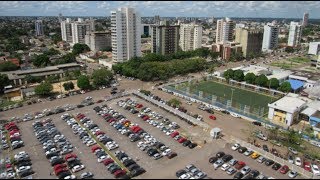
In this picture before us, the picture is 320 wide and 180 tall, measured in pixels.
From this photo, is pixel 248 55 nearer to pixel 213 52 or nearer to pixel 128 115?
pixel 213 52

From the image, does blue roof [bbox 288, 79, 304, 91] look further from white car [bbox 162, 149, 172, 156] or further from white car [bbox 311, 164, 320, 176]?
white car [bbox 162, 149, 172, 156]

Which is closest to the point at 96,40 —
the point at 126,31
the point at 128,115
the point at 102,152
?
the point at 126,31

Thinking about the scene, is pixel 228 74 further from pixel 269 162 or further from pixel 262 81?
pixel 269 162

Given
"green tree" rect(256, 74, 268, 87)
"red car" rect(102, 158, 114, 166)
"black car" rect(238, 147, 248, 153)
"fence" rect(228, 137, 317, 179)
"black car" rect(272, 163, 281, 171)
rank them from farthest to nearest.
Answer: "green tree" rect(256, 74, 268, 87), "black car" rect(238, 147, 248, 153), "red car" rect(102, 158, 114, 166), "black car" rect(272, 163, 281, 171), "fence" rect(228, 137, 317, 179)

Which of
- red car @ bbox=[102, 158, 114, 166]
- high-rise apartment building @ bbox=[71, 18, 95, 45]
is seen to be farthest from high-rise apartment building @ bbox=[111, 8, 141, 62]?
red car @ bbox=[102, 158, 114, 166]

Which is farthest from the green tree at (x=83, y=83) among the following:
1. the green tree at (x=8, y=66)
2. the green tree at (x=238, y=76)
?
the green tree at (x=238, y=76)

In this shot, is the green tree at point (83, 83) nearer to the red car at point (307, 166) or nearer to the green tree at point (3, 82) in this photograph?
the green tree at point (3, 82)
